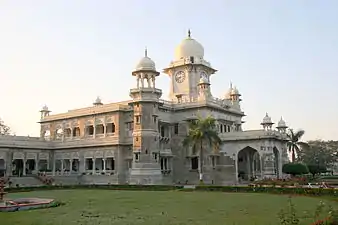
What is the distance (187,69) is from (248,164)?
13930 millimetres

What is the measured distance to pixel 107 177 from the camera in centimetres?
4341

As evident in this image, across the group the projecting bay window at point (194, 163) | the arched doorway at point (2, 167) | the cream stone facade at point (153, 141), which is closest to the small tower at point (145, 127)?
the cream stone facade at point (153, 141)

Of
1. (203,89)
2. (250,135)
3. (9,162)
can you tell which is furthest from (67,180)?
(250,135)

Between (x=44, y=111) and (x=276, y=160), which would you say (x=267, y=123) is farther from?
(x=44, y=111)

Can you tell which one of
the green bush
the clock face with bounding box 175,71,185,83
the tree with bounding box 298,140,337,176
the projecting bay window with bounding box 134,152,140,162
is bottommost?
the green bush

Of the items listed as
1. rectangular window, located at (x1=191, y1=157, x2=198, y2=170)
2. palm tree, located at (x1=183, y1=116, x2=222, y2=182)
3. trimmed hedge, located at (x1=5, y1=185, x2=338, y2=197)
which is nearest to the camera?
trimmed hedge, located at (x1=5, y1=185, x2=338, y2=197)

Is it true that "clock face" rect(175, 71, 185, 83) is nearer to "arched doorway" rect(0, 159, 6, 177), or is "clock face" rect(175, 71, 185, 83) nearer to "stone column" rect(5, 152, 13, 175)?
"stone column" rect(5, 152, 13, 175)

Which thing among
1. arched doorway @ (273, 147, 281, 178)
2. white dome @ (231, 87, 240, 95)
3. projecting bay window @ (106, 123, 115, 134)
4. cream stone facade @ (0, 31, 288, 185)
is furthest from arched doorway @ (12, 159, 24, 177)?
arched doorway @ (273, 147, 281, 178)

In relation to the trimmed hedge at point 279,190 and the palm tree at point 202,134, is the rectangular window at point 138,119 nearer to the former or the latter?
the palm tree at point 202,134

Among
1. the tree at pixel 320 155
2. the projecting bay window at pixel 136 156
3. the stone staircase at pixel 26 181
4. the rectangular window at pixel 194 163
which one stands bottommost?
the stone staircase at pixel 26 181

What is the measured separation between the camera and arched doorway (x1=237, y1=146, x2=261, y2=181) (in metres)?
44.2

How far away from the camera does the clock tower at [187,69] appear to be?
49219mm

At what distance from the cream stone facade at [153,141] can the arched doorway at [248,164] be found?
0.37ft

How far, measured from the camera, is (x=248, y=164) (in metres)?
44.8
